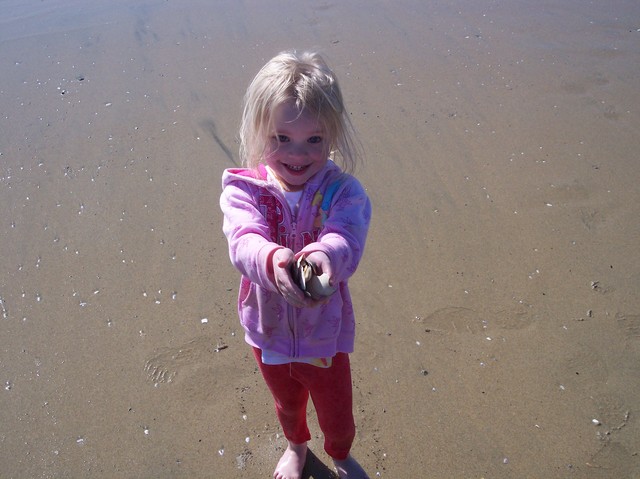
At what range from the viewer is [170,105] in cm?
457

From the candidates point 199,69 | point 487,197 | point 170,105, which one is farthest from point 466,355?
point 199,69

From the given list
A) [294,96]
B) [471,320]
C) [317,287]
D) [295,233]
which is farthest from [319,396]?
[471,320]

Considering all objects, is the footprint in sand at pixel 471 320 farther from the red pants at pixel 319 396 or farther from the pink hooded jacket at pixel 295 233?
the pink hooded jacket at pixel 295 233

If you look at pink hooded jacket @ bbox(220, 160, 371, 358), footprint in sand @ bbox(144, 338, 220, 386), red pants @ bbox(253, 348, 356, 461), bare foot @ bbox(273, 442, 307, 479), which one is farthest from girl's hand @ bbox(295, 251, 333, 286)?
footprint in sand @ bbox(144, 338, 220, 386)

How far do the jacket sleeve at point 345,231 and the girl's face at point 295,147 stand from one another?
0.11m

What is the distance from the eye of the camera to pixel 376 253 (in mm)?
3264

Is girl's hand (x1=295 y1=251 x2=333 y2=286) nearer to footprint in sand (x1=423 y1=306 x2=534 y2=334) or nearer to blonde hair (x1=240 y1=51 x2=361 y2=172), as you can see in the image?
blonde hair (x1=240 y1=51 x2=361 y2=172)

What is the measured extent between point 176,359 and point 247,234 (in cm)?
131

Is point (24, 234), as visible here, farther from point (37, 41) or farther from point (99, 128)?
point (37, 41)

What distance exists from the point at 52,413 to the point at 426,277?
180cm

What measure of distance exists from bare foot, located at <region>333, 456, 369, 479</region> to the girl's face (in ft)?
3.53

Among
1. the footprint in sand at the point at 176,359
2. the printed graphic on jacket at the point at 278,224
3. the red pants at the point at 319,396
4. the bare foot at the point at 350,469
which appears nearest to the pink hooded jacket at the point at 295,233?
the printed graphic on jacket at the point at 278,224

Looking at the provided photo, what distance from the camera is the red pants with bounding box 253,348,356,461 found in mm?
1929

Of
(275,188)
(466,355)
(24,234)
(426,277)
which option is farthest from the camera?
(24,234)
